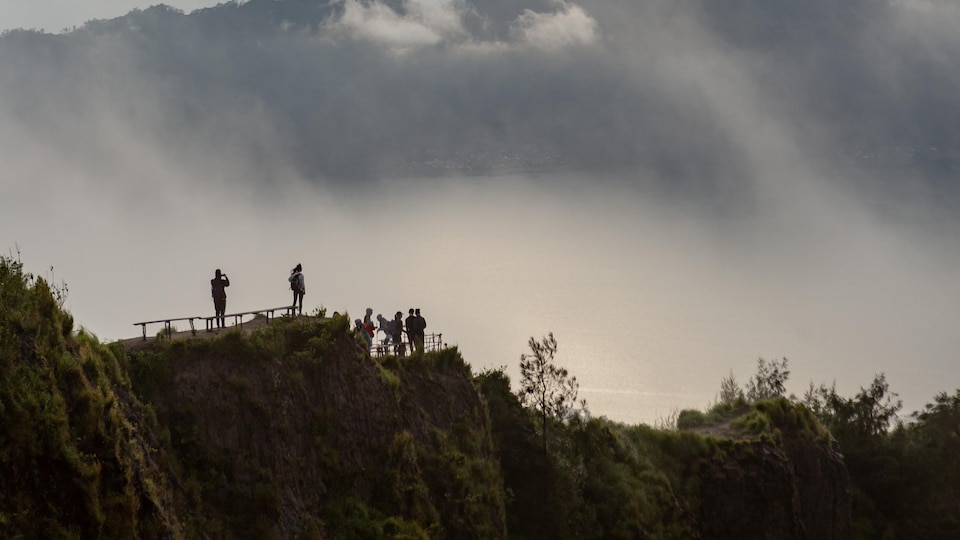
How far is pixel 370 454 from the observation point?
29.9m

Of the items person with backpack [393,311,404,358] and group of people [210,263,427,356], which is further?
person with backpack [393,311,404,358]

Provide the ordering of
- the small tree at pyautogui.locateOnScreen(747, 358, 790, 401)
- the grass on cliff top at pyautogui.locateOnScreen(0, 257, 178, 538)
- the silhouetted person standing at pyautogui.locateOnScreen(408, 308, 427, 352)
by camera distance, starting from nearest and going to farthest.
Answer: the grass on cliff top at pyautogui.locateOnScreen(0, 257, 178, 538), the silhouetted person standing at pyautogui.locateOnScreen(408, 308, 427, 352), the small tree at pyautogui.locateOnScreen(747, 358, 790, 401)

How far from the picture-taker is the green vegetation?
1944 centimetres

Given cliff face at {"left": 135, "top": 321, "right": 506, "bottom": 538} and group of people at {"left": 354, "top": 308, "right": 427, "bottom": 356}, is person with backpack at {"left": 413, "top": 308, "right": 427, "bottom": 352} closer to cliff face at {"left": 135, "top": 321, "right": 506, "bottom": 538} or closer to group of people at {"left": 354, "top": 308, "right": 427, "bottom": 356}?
group of people at {"left": 354, "top": 308, "right": 427, "bottom": 356}

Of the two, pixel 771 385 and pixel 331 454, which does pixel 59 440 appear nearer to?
pixel 331 454

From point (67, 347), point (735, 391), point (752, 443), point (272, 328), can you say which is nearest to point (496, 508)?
point (272, 328)

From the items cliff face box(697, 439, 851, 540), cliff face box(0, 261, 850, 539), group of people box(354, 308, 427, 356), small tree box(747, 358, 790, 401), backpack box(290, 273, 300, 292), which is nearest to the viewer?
cliff face box(0, 261, 850, 539)

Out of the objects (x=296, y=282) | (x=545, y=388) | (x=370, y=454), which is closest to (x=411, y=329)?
(x=296, y=282)

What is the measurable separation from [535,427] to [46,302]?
21868mm

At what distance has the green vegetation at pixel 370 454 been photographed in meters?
19.4

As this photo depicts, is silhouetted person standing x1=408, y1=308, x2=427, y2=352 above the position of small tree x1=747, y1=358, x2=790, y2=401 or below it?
above

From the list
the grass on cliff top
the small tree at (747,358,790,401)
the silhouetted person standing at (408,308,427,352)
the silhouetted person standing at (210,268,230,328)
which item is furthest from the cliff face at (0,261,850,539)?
the small tree at (747,358,790,401)

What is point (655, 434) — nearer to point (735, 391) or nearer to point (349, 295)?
point (735, 391)

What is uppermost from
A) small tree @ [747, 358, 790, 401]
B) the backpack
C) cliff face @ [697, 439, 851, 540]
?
the backpack
